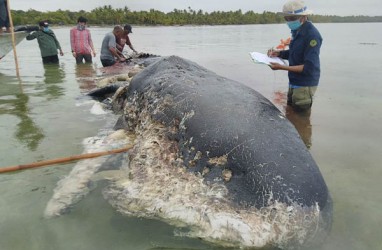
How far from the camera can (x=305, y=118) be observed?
7223 mm

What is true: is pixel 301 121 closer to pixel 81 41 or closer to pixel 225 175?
pixel 225 175

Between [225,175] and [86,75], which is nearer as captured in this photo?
[225,175]

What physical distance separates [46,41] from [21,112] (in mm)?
8997

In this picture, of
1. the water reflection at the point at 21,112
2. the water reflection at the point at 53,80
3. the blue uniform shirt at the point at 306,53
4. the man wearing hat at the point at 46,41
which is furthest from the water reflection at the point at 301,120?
the man wearing hat at the point at 46,41

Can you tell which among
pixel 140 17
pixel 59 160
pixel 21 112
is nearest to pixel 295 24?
pixel 59 160

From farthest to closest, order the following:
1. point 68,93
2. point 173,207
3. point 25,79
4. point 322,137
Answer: point 25,79, point 68,93, point 322,137, point 173,207

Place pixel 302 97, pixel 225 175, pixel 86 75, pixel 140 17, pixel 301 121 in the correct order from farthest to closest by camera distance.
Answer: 1. pixel 140 17
2. pixel 86 75
3. pixel 301 121
4. pixel 302 97
5. pixel 225 175

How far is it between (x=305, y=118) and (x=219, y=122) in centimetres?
393

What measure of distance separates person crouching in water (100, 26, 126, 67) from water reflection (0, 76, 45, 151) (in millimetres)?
3982

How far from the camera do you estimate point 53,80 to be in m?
12.7

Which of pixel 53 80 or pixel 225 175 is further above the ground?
pixel 225 175

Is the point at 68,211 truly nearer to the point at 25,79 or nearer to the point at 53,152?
the point at 53,152

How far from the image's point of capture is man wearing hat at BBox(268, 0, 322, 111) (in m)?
5.84

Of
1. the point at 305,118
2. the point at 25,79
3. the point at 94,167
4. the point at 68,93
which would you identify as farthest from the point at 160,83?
the point at 25,79
